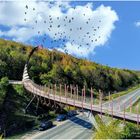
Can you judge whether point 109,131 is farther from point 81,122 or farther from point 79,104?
point 81,122

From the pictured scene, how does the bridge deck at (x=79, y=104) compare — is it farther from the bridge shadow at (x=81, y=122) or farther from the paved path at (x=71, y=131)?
the bridge shadow at (x=81, y=122)

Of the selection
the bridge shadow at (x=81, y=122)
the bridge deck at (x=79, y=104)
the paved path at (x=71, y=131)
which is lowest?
the paved path at (x=71, y=131)

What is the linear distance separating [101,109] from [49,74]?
257 ft

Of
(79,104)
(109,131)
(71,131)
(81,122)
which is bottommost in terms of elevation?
(71,131)

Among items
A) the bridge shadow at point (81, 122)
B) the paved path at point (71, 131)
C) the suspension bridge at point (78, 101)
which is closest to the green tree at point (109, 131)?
the suspension bridge at point (78, 101)

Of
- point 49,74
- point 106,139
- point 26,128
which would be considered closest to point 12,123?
point 26,128

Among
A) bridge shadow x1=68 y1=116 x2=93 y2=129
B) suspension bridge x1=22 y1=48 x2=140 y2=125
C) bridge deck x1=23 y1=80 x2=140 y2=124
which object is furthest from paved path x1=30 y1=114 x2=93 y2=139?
bridge deck x1=23 y1=80 x2=140 y2=124

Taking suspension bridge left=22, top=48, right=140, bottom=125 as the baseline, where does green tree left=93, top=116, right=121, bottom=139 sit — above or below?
below

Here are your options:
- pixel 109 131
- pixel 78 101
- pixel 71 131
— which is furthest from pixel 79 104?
pixel 109 131

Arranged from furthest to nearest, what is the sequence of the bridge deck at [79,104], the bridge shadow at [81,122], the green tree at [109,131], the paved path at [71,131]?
the bridge shadow at [81,122]
the paved path at [71,131]
the green tree at [109,131]
the bridge deck at [79,104]

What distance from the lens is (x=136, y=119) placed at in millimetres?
82562

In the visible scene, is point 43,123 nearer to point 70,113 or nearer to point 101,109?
point 70,113

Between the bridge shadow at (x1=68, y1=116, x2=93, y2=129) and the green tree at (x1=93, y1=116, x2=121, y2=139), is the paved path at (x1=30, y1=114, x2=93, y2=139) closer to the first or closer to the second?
the bridge shadow at (x1=68, y1=116, x2=93, y2=129)

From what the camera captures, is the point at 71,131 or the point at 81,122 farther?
the point at 81,122
